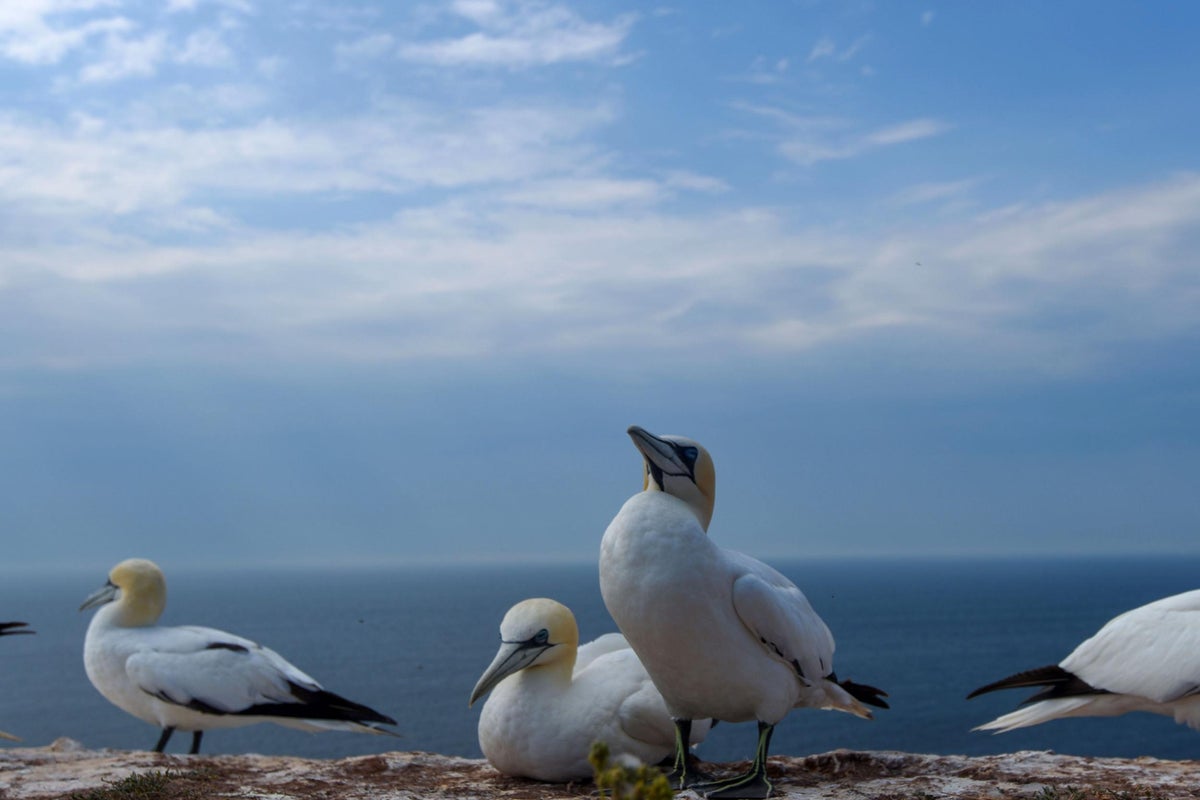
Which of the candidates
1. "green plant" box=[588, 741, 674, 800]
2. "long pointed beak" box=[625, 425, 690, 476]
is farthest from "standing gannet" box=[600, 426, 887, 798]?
"green plant" box=[588, 741, 674, 800]

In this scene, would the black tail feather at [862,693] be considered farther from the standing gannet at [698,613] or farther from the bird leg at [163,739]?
the bird leg at [163,739]

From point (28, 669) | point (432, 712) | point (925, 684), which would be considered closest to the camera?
point (432, 712)

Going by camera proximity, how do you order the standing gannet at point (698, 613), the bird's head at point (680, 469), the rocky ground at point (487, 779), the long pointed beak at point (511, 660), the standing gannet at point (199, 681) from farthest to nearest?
1. the standing gannet at point (199, 681)
2. the long pointed beak at point (511, 660)
3. the bird's head at point (680, 469)
4. the rocky ground at point (487, 779)
5. the standing gannet at point (698, 613)

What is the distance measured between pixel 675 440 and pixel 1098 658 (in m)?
3.78

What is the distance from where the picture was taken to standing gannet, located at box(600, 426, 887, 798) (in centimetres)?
633

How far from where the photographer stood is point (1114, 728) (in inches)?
3278

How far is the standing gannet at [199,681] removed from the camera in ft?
33.2

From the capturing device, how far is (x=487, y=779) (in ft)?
24.8

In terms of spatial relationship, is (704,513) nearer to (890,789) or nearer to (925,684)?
(890,789)

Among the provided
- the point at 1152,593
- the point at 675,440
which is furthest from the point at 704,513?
the point at 1152,593

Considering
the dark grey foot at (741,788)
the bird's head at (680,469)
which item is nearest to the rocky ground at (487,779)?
A: the dark grey foot at (741,788)

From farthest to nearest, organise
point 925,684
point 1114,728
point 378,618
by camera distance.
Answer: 1. point 378,618
2. point 925,684
3. point 1114,728

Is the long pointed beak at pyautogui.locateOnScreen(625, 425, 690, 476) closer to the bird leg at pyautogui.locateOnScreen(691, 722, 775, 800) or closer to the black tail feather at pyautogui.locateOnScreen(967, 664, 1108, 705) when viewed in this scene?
the bird leg at pyautogui.locateOnScreen(691, 722, 775, 800)

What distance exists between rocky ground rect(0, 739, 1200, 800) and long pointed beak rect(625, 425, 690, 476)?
71.8 inches
